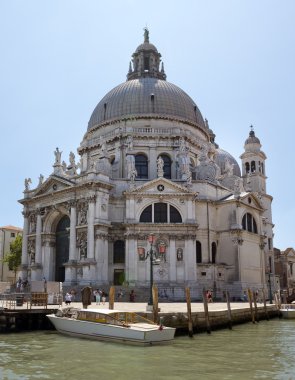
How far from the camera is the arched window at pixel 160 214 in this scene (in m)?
38.3

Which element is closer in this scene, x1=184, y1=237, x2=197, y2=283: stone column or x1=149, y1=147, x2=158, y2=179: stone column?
x1=184, y1=237, x2=197, y2=283: stone column

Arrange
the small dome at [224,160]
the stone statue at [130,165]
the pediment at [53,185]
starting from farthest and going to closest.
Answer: the small dome at [224,160], the pediment at [53,185], the stone statue at [130,165]

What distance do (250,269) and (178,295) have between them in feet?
30.1

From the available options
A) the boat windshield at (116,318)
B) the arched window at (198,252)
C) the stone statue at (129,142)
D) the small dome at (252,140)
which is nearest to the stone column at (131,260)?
the arched window at (198,252)

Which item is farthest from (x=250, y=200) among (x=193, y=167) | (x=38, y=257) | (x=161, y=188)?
(x=38, y=257)

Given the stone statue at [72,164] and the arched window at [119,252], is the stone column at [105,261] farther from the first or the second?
the stone statue at [72,164]

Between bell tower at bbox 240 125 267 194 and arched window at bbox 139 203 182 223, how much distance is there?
71.4 ft

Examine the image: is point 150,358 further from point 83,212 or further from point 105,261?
point 83,212

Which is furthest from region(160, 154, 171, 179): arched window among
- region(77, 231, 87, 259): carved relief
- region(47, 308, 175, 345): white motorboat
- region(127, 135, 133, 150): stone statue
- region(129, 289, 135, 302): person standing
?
region(47, 308, 175, 345): white motorboat

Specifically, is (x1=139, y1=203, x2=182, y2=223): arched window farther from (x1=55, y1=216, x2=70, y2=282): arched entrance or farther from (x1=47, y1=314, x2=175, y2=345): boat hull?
(x1=47, y1=314, x2=175, y2=345): boat hull

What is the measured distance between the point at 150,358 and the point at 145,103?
33.8 m

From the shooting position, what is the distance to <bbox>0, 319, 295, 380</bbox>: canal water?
507 inches

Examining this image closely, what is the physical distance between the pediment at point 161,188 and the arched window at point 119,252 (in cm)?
436

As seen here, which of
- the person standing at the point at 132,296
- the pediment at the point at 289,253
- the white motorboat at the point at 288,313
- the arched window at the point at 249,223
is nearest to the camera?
the white motorboat at the point at 288,313
